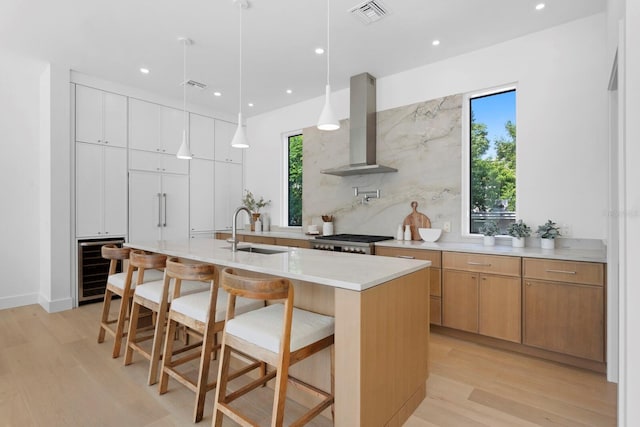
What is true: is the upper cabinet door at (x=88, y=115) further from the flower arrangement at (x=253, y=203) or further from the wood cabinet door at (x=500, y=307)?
the wood cabinet door at (x=500, y=307)

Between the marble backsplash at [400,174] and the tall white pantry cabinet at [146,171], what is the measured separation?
1852 millimetres

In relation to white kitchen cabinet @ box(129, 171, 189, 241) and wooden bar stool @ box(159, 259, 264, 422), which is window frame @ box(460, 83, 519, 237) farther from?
white kitchen cabinet @ box(129, 171, 189, 241)

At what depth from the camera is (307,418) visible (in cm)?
151

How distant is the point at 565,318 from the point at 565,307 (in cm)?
9

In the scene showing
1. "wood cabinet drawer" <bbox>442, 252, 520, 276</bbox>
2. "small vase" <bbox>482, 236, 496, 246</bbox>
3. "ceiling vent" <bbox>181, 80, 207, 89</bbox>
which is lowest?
"wood cabinet drawer" <bbox>442, 252, 520, 276</bbox>

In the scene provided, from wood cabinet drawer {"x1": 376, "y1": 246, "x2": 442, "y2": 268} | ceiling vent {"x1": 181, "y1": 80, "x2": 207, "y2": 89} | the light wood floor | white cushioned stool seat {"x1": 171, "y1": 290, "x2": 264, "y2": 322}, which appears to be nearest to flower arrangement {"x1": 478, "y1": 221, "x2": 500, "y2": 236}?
wood cabinet drawer {"x1": 376, "y1": 246, "x2": 442, "y2": 268}

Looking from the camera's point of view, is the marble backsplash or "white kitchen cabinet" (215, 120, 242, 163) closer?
the marble backsplash

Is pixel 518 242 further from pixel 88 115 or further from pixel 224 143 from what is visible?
pixel 88 115

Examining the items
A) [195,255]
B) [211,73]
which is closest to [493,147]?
[195,255]

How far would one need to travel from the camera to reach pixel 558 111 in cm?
292

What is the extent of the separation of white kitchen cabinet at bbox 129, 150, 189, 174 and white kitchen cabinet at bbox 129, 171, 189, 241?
81 millimetres

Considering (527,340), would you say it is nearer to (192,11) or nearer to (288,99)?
(192,11)

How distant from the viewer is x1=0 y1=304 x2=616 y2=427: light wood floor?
6.07 ft

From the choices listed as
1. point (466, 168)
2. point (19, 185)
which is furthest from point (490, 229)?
point (19, 185)
